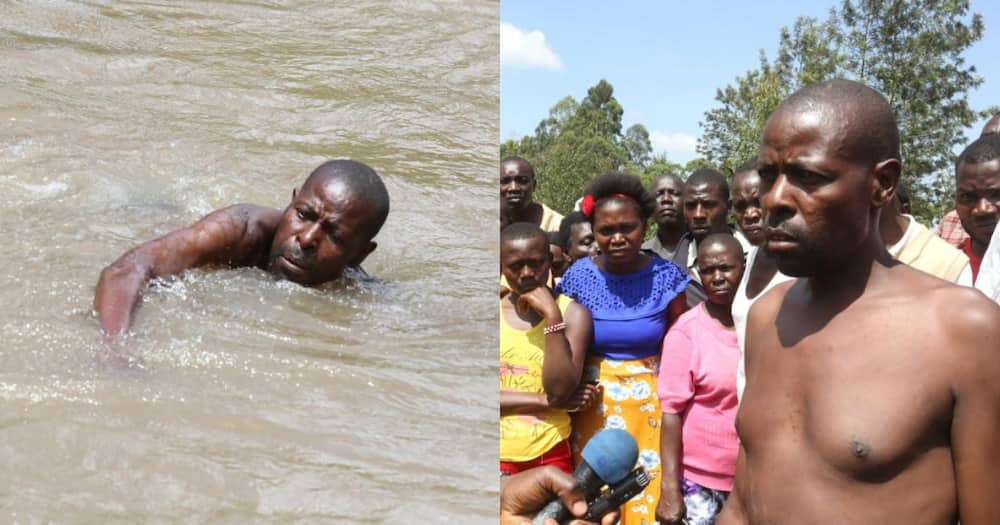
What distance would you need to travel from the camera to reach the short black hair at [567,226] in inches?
201

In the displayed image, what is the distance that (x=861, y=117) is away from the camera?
187cm

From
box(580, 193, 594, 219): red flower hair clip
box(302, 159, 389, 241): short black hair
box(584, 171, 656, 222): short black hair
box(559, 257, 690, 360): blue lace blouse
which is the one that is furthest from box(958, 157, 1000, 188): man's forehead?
box(302, 159, 389, 241): short black hair

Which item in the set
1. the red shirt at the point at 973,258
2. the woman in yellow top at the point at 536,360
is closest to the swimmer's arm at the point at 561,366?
the woman in yellow top at the point at 536,360

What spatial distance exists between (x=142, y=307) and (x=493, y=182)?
3.45 m

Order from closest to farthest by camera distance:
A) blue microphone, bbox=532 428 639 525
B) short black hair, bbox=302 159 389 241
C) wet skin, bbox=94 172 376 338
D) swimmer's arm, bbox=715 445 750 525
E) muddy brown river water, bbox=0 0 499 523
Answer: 1. swimmer's arm, bbox=715 445 750 525
2. muddy brown river water, bbox=0 0 499 523
3. blue microphone, bbox=532 428 639 525
4. wet skin, bbox=94 172 376 338
5. short black hair, bbox=302 159 389 241

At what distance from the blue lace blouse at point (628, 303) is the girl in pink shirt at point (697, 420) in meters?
0.15

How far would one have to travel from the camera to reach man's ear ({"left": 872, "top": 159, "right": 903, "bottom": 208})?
6.17 feet

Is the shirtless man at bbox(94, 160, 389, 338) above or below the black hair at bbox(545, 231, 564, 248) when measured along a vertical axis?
above

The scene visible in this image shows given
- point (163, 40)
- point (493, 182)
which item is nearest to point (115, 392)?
point (493, 182)

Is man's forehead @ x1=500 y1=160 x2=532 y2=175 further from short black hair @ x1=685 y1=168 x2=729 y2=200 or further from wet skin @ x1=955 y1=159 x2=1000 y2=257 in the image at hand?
wet skin @ x1=955 y1=159 x2=1000 y2=257

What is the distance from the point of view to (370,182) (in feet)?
15.2

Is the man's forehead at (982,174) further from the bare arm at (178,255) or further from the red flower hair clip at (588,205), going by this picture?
the bare arm at (178,255)

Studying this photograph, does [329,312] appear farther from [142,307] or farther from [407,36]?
[407,36]

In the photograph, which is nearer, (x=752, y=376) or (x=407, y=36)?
(x=752, y=376)
